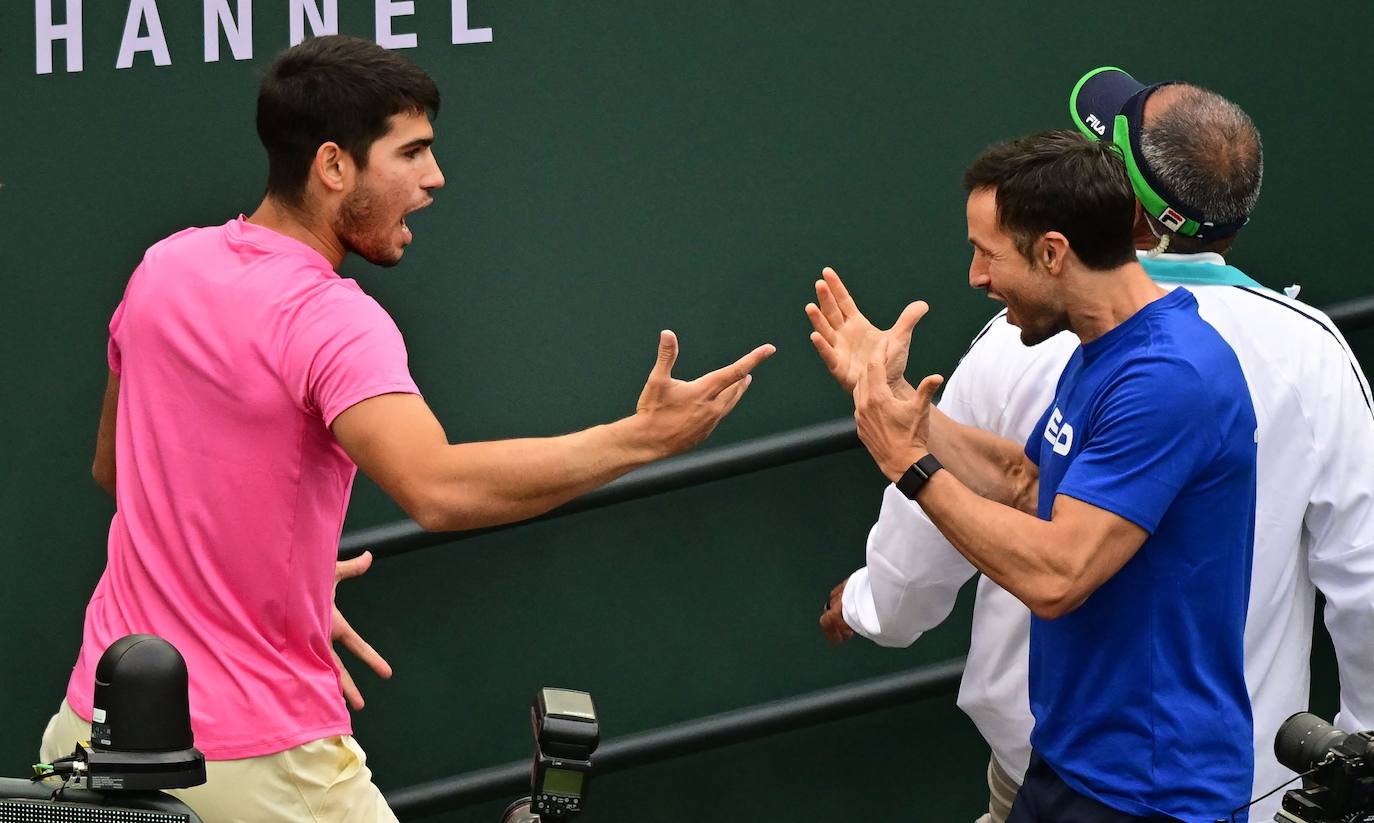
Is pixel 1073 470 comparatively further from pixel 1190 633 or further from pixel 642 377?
pixel 642 377

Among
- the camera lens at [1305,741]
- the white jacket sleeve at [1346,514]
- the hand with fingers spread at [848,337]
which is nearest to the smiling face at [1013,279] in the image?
the hand with fingers spread at [848,337]

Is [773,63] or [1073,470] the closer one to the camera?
[1073,470]

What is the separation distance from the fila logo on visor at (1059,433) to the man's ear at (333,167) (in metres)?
1.00

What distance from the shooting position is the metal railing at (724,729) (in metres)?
3.40

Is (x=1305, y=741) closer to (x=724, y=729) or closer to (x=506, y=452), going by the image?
(x=506, y=452)

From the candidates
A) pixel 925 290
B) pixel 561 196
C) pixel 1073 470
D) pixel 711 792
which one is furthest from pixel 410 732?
pixel 1073 470

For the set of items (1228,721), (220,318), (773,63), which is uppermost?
(773,63)

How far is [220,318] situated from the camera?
2.27 meters

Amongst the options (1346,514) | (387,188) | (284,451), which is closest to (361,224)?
(387,188)

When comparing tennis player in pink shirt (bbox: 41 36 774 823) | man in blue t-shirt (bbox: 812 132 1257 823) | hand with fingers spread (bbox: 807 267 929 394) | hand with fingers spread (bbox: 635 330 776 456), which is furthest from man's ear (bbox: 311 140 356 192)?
man in blue t-shirt (bbox: 812 132 1257 823)

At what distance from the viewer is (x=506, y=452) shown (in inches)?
87.3

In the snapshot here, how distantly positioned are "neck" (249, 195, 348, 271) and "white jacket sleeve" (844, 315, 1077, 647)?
3.14ft

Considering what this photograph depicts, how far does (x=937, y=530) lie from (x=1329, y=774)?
3.18ft

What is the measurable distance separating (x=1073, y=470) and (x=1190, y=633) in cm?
26
